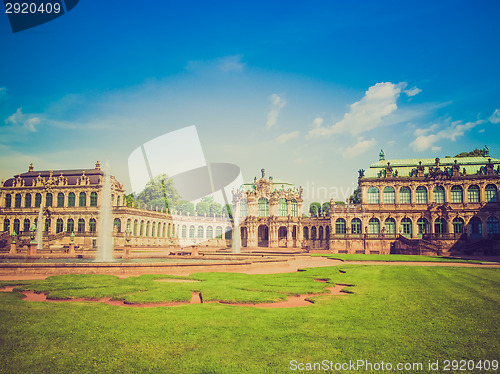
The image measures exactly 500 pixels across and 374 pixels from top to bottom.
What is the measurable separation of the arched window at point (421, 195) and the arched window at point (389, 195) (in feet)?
14.5

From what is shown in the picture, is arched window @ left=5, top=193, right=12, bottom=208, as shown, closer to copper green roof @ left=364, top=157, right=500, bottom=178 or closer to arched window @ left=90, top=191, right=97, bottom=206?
arched window @ left=90, top=191, right=97, bottom=206

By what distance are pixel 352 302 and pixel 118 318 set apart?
9517mm

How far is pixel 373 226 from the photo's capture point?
72.7 m

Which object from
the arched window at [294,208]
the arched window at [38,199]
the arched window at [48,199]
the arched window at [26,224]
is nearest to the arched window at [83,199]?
the arched window at [48,199]

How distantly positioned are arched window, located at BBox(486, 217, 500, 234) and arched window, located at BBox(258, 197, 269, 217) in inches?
1702

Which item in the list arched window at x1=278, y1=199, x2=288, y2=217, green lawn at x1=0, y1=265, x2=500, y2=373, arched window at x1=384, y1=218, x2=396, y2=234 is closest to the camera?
green lawn at x1=0, y1=265, x2=500, y2=373

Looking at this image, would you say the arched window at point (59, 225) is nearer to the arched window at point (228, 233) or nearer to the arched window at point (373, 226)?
the arched window at point (228, 233)

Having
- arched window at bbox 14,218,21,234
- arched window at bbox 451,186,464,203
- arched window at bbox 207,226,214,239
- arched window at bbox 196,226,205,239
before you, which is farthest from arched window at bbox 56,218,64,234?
arched window at bbox 451,186,464,203

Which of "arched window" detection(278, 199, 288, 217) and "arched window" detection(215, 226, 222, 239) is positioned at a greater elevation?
"arched window" detection(278, 199, 288, 217)

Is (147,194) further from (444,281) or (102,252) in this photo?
(444,281)

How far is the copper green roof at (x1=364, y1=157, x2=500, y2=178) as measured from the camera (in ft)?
233

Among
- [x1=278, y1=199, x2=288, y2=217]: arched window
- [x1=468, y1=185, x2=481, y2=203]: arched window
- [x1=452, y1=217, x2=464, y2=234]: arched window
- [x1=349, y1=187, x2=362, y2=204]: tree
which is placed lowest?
[x1=452, y1=217, x2=464, y2=234]: arched window

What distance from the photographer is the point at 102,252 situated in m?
36.7

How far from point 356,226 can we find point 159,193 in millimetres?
59412
